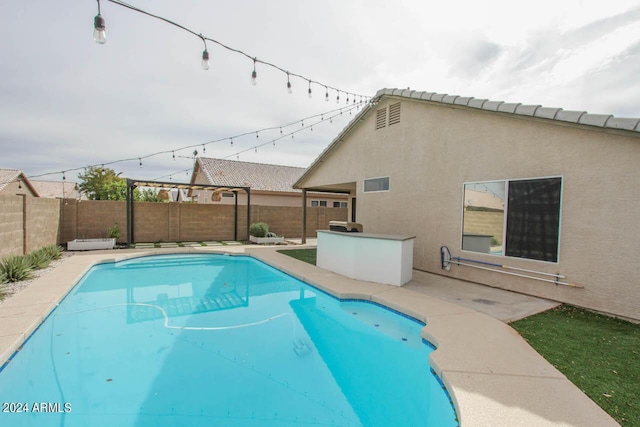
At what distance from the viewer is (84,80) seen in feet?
27.0

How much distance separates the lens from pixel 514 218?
6.62 m

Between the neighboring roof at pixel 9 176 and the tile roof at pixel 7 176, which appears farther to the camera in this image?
the neighboring roof at pixel 9 176

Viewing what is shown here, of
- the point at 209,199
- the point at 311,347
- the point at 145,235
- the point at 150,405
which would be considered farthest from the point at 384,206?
the point at 209,199

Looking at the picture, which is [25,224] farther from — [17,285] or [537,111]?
[537,111]

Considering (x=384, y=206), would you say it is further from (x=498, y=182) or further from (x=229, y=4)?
(x=229, y=4)

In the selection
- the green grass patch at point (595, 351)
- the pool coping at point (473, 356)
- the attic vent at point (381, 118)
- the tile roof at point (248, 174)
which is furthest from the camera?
the tile roof at point (248, 174)

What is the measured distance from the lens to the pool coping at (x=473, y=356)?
2.74 metres

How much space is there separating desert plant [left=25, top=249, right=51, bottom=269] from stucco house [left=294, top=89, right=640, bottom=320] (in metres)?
9.88

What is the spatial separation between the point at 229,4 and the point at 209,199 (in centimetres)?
1902

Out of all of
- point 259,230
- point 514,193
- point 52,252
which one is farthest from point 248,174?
point 514,193

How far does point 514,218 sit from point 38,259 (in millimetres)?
12354

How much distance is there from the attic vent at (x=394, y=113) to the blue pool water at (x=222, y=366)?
227 inches

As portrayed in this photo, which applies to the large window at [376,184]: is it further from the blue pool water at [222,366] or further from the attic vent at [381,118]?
the blue pool water at [222,366]

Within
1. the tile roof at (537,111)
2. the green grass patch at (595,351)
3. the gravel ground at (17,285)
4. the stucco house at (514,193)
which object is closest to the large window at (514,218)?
the stucco house at (514,193)
